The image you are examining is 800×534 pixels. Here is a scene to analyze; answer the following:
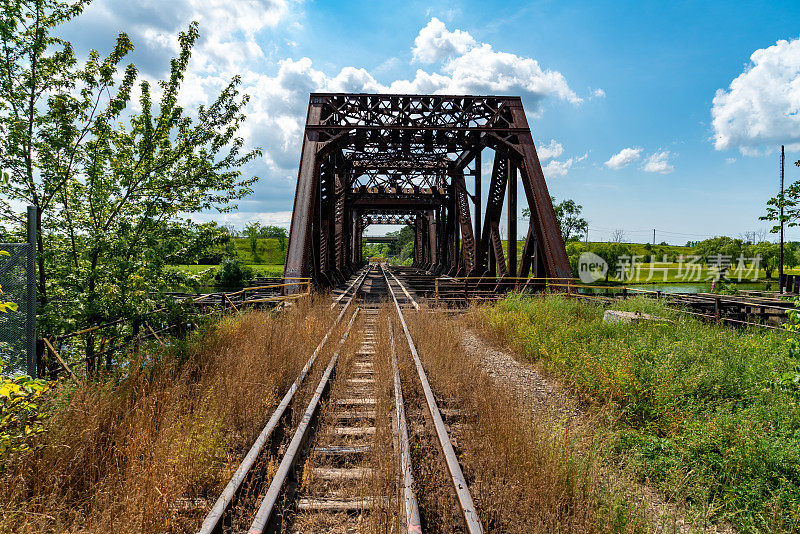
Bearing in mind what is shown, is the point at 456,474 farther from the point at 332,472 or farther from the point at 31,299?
the point at 31,299

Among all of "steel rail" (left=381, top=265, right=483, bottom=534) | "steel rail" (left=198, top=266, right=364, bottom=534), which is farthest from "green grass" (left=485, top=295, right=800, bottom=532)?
"steel rail" (left=198, top=266, right=364, bottom=534)

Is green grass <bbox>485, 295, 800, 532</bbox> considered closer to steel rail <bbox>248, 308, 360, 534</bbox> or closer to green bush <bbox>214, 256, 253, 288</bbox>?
steel rail <bbox>248, 308, 360, 534</bbox>

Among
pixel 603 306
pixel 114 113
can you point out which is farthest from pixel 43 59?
pixel 603 306

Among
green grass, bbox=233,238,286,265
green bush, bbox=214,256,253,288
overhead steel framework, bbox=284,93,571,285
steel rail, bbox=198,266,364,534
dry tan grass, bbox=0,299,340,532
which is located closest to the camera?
steel rail, bbox=198,266,364,534

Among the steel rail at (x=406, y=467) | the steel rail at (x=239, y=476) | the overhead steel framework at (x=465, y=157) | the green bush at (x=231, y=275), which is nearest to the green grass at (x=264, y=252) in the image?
the green bush at (x=231, y=275)

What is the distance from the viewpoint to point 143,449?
350 cm

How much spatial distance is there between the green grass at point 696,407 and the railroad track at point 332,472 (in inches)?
82.8

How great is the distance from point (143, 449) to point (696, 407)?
588 centimetres

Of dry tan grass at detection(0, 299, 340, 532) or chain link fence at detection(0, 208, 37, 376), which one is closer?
dry tan grass at detection(0, 299, 340, 532)

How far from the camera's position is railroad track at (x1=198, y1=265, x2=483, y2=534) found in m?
2.87

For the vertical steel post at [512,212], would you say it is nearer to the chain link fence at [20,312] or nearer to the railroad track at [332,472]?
the railroad track at [332,472]

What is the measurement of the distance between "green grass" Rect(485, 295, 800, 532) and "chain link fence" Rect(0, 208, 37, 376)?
5.82 meters

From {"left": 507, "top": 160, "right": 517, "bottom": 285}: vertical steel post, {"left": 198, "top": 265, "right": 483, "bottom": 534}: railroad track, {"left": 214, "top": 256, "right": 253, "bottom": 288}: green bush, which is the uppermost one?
{"left": 507, "top": 160, "right": 517, "bottom": 285}: vertical steel post

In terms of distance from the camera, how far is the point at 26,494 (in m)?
2.92
